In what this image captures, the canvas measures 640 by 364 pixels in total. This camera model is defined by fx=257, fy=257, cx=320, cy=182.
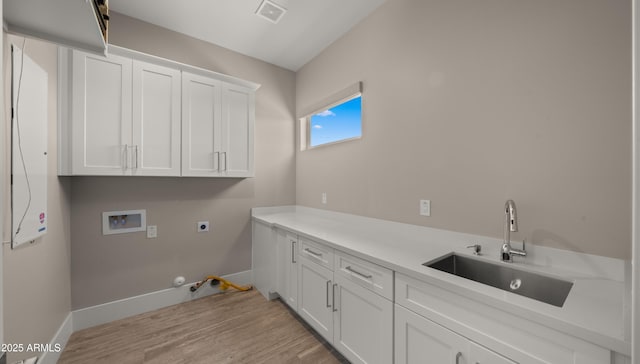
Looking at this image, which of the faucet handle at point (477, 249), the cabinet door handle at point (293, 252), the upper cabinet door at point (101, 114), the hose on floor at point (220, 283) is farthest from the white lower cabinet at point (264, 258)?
the faucet handle at point (477, 249)

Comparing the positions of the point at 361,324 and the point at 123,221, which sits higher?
the point at 123,221

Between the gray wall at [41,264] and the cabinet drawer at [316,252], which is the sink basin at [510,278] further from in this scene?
the gray wall at [41,264]

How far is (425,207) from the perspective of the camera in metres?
1.90

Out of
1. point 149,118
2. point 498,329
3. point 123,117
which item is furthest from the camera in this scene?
point 149,118

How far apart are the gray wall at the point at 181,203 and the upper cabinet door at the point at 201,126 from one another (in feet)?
1.02

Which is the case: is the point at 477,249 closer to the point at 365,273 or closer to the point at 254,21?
the point at 365,273

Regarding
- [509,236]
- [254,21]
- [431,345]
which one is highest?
[254,21]

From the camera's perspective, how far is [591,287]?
112 cm

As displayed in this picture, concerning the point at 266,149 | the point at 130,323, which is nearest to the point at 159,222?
the point at 130,323

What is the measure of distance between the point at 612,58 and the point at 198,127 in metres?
2.83

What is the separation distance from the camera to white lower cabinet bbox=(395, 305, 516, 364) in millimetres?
1079

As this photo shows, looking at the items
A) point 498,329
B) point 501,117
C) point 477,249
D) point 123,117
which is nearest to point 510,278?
point 477,249

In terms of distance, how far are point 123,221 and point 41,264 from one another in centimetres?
75

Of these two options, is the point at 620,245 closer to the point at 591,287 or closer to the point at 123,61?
the point at 591,287
